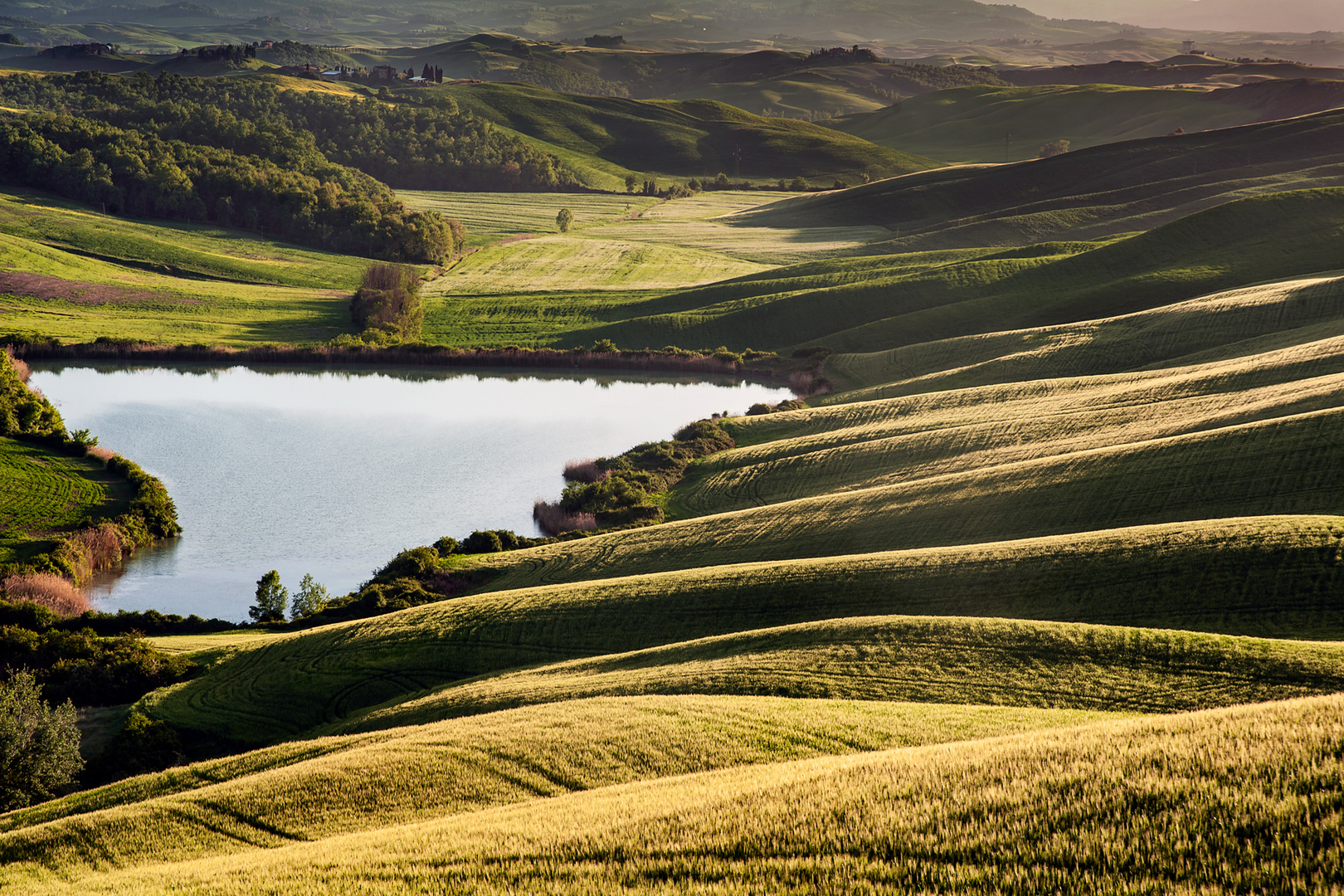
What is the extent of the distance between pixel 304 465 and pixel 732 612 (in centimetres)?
4625

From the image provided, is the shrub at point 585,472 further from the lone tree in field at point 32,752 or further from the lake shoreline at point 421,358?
the lone tree in field at point 32,752

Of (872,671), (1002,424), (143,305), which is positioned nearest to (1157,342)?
(1002,424)

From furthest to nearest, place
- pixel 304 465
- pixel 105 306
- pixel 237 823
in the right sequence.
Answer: pixel 105 306
pixel 304 465
pixel 237 823

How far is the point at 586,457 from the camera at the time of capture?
72062 mm

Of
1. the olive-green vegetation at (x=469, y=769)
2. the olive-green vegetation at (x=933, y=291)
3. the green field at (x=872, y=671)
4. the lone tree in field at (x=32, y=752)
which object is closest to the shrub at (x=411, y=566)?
the green field at (x=872, y=671)

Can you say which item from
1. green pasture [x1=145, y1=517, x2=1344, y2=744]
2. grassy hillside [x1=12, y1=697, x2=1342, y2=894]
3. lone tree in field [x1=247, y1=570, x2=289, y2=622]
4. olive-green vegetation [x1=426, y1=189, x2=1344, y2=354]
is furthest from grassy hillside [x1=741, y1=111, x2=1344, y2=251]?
grassy hillside [x1=12, y1=697, x2=1342, y2=894]

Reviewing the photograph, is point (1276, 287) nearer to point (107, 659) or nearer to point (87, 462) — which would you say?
point (107, 659)

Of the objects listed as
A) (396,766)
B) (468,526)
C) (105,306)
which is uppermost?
(105,306)

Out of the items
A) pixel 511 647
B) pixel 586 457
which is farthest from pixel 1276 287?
pixel 511 647

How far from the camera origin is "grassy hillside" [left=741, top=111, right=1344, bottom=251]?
457 ft

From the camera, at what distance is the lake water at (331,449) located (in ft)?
170

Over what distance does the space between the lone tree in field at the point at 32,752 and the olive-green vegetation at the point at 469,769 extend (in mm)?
3533

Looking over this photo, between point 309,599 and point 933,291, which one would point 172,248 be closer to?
point 933,291

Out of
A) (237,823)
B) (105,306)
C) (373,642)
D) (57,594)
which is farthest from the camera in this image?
(105,306)
